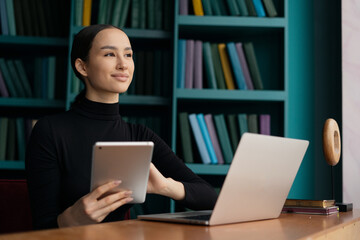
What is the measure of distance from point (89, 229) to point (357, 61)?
2.20 m

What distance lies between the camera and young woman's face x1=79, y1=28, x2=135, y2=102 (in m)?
1.44

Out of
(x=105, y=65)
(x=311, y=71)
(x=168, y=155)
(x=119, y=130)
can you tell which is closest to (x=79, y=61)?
(x=105, y=65)

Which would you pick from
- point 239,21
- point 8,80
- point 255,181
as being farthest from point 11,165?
point 255,181

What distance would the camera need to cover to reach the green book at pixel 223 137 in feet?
8.61

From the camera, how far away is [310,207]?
1.45 m

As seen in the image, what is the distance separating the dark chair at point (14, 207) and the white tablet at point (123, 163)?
605 millimetres

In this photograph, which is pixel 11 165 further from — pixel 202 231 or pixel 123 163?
pixel 202 231

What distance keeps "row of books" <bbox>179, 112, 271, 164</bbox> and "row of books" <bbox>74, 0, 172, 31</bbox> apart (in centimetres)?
57

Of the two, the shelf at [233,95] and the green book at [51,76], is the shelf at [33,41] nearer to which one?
the green book at [51,76]

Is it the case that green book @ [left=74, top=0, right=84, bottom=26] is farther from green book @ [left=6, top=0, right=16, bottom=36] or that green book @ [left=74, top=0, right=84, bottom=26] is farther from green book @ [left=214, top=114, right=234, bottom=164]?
green book @ [left=214, top=114, right=234, bottom=164]

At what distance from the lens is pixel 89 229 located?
0.91 m

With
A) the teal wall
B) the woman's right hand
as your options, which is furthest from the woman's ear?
the teal wall

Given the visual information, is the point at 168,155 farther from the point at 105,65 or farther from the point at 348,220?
the point at 348,220

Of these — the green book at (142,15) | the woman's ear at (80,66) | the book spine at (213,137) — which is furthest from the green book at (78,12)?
the woman's ear at (80,66)
